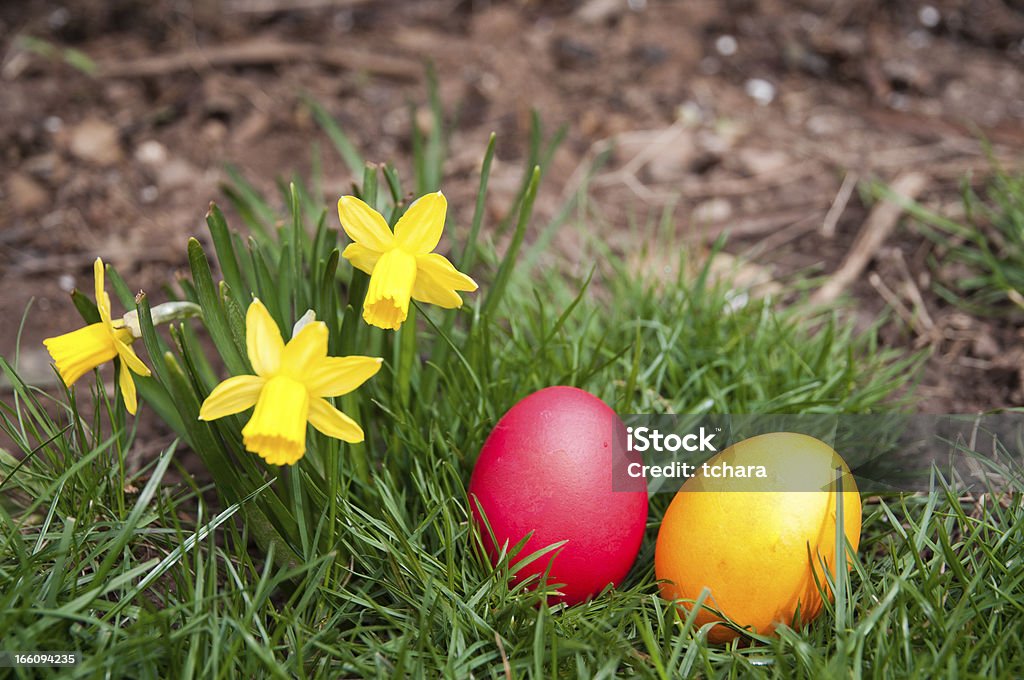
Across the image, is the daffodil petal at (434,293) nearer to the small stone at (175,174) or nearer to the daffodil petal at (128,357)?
the daffodil petal at (128,357)

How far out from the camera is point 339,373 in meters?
1.28

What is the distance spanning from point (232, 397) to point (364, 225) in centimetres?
34

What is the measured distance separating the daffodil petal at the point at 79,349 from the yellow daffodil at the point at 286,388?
11.6 inches

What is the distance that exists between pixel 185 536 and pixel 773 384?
4.55ft

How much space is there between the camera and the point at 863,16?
3.74 metres

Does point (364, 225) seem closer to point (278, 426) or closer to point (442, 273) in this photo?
A: point (442, 273)

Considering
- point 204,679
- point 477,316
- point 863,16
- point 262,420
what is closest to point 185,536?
point 204,679

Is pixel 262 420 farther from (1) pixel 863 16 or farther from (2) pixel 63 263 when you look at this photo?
(1) pixel 863 16

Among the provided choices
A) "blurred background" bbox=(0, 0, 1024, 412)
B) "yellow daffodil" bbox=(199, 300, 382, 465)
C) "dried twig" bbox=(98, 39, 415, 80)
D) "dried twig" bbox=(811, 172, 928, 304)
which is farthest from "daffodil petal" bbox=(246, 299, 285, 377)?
"dried twig" bbox=(98, 39, 415, 80)

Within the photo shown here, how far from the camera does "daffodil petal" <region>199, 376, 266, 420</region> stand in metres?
1.25

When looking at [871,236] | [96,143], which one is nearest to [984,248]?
[871,236]

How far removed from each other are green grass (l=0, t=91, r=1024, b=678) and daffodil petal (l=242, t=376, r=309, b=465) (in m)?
0.18

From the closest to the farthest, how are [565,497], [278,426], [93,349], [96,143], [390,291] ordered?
[278,426], [390,291], [93,349], [565,497], [96,143]

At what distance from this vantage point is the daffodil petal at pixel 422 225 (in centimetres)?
135
